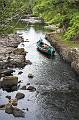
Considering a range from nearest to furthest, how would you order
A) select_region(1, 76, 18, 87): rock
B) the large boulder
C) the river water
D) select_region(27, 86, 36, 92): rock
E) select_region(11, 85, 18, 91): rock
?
the river water
select_region(27, 86, 36, 92): rock
select_region(11, 85, 18, 91): rock
the large boulder
select_region(1, 76, 18, 87): rock

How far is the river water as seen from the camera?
117 ft

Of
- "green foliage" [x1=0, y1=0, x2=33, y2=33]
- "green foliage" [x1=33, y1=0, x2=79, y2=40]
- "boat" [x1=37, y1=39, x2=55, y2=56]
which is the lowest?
"boat" [x1=37, y1=39, x2=55, y2=56]

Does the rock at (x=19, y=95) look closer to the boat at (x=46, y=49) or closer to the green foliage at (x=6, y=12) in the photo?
the green foliage at (x=6, y=12)

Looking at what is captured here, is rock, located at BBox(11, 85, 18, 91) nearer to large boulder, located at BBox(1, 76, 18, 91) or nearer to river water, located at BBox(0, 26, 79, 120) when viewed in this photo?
large boulder, located at BBox(1, 76, 18, 91)

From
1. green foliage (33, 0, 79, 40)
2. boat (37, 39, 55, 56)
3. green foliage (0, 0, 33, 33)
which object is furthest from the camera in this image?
boat (37, 39, 55, 56)

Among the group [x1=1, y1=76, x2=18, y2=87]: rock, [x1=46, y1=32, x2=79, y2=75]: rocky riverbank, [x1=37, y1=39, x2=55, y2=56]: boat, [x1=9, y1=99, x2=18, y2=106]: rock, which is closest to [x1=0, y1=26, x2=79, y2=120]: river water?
[x1=9, y1=99, x2=18, y2=106]: rock

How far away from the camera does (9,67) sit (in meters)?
55.4

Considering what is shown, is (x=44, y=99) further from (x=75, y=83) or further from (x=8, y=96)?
(x=75, y=83)

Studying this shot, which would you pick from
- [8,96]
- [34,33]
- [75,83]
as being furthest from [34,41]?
[8,96]

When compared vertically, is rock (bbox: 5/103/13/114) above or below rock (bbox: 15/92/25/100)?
above

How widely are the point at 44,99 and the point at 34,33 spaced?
5523 centimetres

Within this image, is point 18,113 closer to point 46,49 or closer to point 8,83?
point 8,83

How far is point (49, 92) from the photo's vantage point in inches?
1671

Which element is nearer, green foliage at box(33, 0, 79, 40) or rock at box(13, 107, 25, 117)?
rock at box(13, 107, 25, 117)
